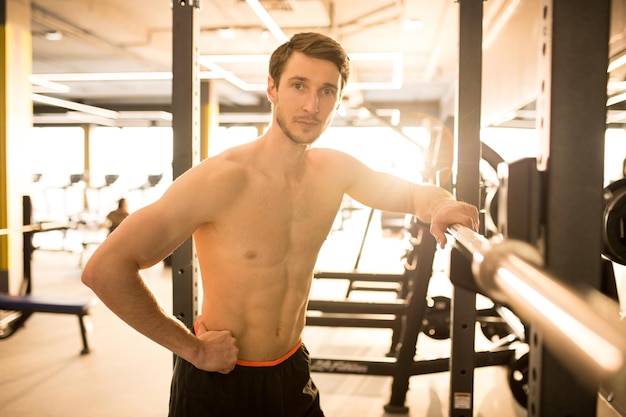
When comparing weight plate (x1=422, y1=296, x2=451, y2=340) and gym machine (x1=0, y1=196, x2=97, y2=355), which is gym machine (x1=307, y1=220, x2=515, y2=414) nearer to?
weight plate (x1=422, y1=296, x2=451, y2=340)

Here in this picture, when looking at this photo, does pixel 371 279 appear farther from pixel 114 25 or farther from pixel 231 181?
pixel 114 25

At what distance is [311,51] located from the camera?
49.1 inches

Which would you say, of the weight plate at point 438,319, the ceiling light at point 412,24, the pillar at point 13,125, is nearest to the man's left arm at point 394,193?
the weight plate at point 438,319

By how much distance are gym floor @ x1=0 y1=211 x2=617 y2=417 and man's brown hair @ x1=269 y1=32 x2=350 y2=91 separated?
6.22 feet

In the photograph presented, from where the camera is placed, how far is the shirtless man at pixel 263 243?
1.10m

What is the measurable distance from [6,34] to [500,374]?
522cm

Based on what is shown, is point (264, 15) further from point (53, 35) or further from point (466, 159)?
point (53, 35)

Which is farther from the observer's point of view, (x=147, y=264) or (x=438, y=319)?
(x=438, y=319)

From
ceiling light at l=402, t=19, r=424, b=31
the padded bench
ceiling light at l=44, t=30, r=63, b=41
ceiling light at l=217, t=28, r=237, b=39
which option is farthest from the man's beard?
ceiling light at l=44, t=30, r=63, b=41

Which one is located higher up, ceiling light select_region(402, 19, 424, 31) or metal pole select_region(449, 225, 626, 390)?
ceiling light select_region(402, 19, 424, 31)

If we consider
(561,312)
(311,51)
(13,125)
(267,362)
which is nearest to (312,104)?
(311,51)

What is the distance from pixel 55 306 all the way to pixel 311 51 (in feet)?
9.23

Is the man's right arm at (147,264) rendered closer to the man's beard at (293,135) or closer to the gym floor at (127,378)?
the man's beard at (293,135)

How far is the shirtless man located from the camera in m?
1.10
